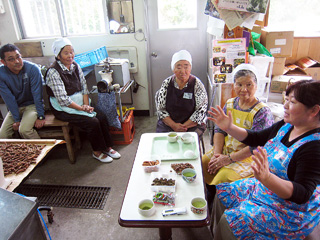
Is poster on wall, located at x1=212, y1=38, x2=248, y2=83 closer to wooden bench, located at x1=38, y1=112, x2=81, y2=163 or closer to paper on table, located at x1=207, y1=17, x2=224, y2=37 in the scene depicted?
paper on table, located at x1=207, y1=17, x2=224, y2=37

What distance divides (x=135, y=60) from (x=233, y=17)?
1.90 m

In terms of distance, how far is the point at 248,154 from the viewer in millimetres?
1774

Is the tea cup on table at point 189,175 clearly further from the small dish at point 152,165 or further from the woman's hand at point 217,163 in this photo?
the woman's hand at point 217,163

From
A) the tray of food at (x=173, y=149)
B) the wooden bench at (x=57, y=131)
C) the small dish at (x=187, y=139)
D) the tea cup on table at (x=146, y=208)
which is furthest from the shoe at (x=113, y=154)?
the tea cup on table at (x=146, y=208)

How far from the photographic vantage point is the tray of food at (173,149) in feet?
5.65

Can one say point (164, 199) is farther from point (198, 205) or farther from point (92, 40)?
point (92, 40)

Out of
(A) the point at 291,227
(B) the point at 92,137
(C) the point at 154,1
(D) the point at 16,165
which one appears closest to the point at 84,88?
(B) the point at 92,137

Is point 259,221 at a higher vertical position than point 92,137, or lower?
higher

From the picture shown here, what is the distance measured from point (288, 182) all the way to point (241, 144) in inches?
30.6

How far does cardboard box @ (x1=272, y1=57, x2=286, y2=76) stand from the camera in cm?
276

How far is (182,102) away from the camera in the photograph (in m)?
2.48

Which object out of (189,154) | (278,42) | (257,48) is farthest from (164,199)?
(278,42)

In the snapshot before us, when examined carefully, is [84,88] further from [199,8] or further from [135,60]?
[199,8]

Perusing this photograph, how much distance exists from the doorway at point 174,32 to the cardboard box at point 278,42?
3.68ft
